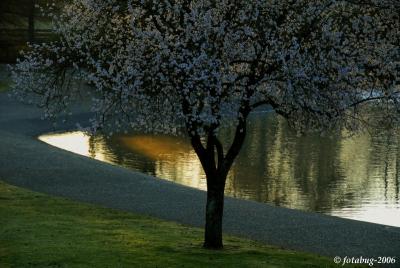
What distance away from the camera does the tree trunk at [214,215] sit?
17.3 meters

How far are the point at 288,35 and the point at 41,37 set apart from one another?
219 ft

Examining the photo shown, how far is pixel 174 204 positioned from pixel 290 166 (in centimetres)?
1246

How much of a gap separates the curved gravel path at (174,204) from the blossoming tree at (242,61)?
4383 mm

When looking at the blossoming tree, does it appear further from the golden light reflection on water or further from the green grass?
the golden light reflection on water

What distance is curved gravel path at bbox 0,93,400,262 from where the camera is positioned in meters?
19.9

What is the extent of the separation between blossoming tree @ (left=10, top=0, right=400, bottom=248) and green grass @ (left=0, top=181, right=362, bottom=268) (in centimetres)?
282

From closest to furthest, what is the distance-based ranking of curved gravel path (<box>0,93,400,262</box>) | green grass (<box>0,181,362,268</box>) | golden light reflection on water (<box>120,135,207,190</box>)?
green grass (<box>0,181,362,268</box>) < curved gravel path (<box>0,93,400,262</box>) < golden light reflection on water (<box>120,135,207,190</box>)

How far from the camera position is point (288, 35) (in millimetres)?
15680

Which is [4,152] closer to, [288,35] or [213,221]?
[213,221]

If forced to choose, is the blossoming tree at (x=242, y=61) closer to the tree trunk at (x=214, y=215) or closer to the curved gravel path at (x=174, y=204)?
the tree trunk at (x=214, y=215)

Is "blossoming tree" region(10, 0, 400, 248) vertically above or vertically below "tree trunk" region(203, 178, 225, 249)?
above

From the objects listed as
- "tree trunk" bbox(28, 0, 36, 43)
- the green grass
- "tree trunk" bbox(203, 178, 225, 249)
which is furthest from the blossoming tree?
"tree trunk" bbox(28, 0, 36, 43)

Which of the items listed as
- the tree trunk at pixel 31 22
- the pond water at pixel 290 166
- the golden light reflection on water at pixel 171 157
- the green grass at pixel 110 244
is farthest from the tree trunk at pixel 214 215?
the tree trunk at pixel 31 22

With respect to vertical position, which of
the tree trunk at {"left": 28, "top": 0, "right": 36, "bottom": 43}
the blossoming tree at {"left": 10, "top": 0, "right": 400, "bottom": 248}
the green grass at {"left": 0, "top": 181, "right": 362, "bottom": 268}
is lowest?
the green grass at {"left": 0, "top": 181, "right": 362, "bottom": 268}
